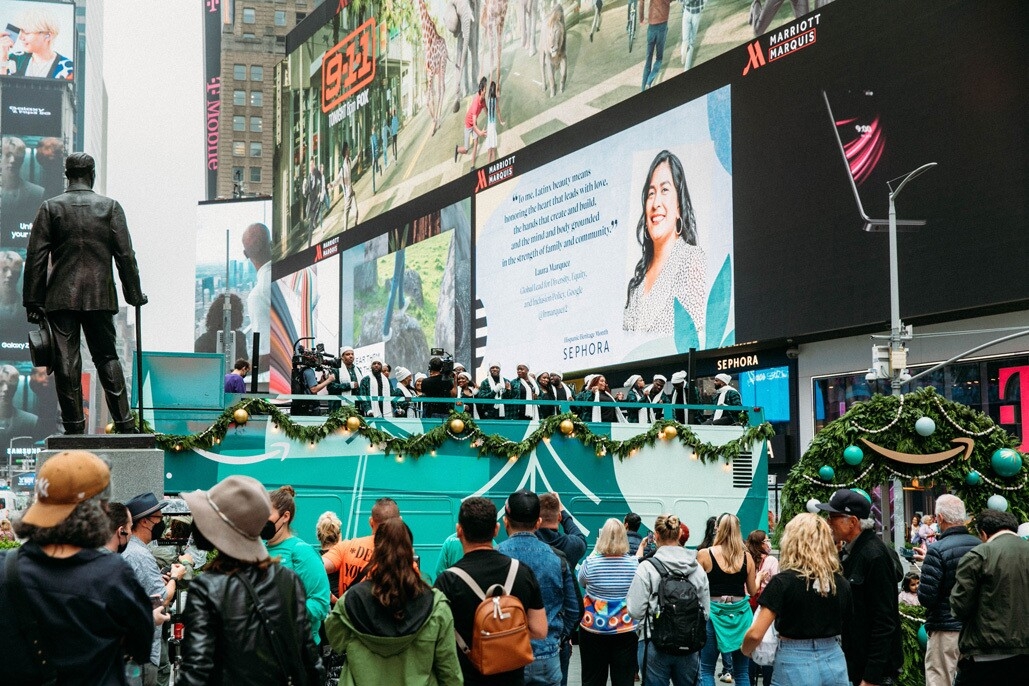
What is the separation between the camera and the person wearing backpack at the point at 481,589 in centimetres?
566

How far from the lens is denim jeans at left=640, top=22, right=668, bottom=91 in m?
34.0

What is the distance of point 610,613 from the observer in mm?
8680

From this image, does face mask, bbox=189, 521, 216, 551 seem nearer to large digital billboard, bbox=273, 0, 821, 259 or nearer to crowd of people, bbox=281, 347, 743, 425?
crowd of people, bbox=281, 347, 743, 425

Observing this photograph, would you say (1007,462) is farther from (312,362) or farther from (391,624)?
(312,362)

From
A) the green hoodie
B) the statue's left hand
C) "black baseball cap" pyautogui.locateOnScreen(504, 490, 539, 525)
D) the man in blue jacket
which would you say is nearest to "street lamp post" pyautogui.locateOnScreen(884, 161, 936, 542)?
the man in blue jacket

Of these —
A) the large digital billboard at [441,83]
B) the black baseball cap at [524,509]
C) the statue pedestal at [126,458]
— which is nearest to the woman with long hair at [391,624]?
the black baseball cap at [524,509]

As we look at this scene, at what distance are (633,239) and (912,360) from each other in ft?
32.0

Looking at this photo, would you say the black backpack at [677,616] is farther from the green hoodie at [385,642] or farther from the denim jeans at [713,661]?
the green hoodie at [385,642]

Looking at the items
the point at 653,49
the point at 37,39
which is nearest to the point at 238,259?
the point at 653,49

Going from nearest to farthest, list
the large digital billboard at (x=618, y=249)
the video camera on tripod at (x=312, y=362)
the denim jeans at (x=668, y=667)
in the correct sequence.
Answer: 1. the denim jeans at (x=668, y=667)
2. the video camera on tripod at (x=312, y=362)
3. the large digital billboard at (x=618, y=249)

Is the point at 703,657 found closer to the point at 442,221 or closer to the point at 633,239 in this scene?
the point at 633,239

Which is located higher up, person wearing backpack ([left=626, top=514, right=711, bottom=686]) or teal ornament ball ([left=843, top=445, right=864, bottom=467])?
teal ornament ball ([left=843, top=445, right=864, bottom=467])

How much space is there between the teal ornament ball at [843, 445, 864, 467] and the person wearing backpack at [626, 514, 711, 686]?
282 centimetres

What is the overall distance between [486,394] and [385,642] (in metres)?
15.3
